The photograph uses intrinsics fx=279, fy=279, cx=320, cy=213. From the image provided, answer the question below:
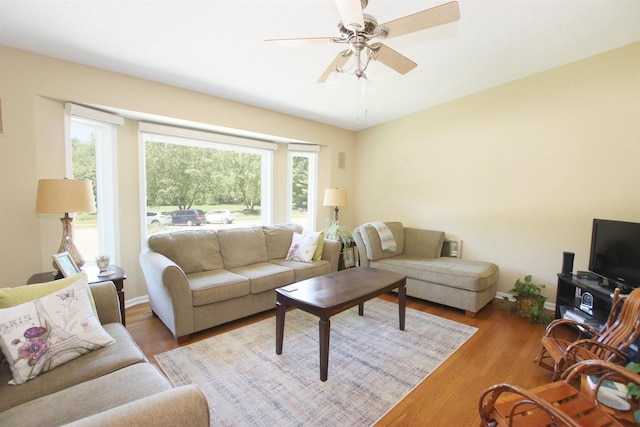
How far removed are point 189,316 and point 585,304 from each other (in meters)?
3.56

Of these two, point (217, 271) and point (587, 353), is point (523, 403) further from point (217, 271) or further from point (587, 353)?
point (217, 271)

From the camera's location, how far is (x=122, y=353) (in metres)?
1.50

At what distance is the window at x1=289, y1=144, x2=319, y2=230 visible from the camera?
4.71m

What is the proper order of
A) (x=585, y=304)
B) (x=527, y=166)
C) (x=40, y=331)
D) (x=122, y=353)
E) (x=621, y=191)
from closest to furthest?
(x=40, y=331)
(x=122, y=353)
(x=585, y=304)
(x=621, y=191)
(x=527, y=166)

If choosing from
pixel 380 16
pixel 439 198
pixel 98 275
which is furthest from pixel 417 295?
pixel 98 275

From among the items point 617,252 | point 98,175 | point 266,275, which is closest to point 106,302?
point 266,275

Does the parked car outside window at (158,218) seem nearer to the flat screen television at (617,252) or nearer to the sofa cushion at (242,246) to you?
the sofa cushion at (242,246)

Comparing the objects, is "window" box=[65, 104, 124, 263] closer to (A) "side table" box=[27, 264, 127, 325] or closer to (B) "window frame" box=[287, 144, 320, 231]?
(A) "side table" box=[27, 264, 127, 325]

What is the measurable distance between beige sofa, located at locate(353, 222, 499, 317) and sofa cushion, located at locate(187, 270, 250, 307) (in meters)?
1.79

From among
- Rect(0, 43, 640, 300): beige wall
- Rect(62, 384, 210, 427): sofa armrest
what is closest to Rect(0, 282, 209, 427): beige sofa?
Rect(62, 384, 210, 427): sofa armrest

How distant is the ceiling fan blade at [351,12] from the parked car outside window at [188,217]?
3.13 m

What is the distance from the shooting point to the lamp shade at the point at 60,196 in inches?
83.7

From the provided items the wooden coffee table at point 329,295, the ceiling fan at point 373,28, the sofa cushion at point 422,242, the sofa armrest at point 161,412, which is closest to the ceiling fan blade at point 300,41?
the ceiling fan at point 373,28

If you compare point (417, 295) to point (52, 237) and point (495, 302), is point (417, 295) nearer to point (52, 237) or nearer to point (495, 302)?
point (495, 302)
